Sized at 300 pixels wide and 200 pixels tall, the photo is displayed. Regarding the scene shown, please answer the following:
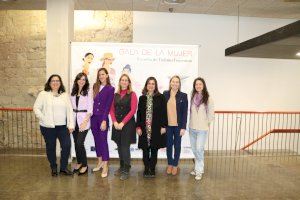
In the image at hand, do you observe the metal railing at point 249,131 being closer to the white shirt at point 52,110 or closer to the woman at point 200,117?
the woman at point 200,117

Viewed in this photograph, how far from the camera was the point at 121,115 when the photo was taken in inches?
176

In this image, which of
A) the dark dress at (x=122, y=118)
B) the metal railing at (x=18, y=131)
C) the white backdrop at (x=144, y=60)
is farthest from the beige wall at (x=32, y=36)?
the dark dress at (x=122, y=118)

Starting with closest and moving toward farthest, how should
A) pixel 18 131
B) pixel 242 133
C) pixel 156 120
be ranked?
pixel 156 120, pixel 18 131, pixel 242 133

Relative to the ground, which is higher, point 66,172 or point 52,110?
point 52,110

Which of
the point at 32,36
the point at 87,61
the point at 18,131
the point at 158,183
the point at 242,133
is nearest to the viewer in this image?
the point at 158,183

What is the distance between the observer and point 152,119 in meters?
4.46

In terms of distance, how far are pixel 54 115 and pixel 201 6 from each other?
378cm

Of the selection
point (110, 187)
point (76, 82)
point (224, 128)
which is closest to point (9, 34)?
point (76, 82)

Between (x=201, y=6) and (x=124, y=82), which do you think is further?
(x=201, y=6)

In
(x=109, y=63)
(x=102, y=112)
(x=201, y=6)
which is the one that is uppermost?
(x=201, y=6)

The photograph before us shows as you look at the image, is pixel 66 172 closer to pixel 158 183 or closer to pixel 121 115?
pixel 121 115

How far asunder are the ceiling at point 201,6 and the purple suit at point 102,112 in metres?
2.29

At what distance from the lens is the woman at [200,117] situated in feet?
14.8

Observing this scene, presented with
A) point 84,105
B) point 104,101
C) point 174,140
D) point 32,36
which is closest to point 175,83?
point 174,140
